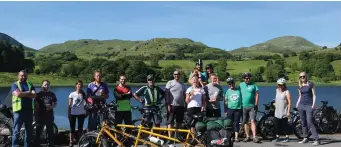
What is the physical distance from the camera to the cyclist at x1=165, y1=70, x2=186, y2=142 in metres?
10.1

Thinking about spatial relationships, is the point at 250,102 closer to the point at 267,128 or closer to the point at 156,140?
the point at 267,128

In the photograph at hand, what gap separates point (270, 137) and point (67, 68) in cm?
11101

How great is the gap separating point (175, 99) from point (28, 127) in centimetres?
345

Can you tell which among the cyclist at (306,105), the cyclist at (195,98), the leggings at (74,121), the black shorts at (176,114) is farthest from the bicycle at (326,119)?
the leggings at (74,121)

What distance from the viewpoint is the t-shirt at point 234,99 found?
10641mm

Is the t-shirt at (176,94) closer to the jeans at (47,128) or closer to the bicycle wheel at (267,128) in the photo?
the bicycle wheel at (267,128)

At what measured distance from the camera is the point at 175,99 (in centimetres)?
1014

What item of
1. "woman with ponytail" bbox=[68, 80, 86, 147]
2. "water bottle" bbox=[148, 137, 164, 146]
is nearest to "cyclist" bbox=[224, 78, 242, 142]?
"water bottle" bbox=[148, 137, 164, 146]

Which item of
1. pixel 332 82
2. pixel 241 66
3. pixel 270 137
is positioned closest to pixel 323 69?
pixel 332 82

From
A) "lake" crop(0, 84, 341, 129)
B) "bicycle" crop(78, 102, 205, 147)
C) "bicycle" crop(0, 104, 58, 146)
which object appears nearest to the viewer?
"bicycle" crop(78, 102, 205, 147)

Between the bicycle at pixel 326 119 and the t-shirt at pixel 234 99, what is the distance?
336cm

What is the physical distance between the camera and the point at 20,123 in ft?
29.1

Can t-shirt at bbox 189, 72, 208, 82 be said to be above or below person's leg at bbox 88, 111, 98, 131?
above

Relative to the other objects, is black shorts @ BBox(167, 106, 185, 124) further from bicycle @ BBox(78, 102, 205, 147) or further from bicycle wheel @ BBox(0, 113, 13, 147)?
bicycle wheel @ BBox(0, 113, 13, 147)
